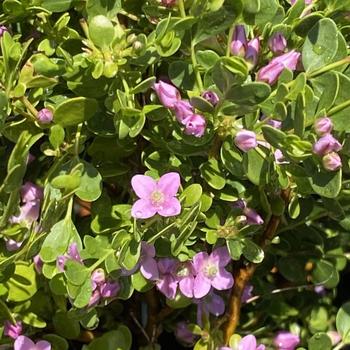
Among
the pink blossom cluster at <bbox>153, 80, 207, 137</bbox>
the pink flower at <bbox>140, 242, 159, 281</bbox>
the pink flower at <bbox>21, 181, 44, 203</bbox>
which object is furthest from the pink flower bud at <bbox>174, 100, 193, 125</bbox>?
the pink flower at <bbox>21, 181, 44, 203</bbox>

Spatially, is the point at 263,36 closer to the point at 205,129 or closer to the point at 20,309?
the point at 205,129

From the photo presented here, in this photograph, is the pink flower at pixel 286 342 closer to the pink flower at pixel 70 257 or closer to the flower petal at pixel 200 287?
the flower petal at pixel 200 287

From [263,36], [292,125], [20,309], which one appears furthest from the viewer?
[20,309]

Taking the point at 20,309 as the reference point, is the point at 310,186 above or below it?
above

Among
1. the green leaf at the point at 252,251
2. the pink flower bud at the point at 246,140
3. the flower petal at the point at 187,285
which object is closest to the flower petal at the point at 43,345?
the flower petal at the point at 187,285

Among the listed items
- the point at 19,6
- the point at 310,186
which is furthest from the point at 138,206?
the point at 19,6

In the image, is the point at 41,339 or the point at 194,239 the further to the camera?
the point at 41,339
